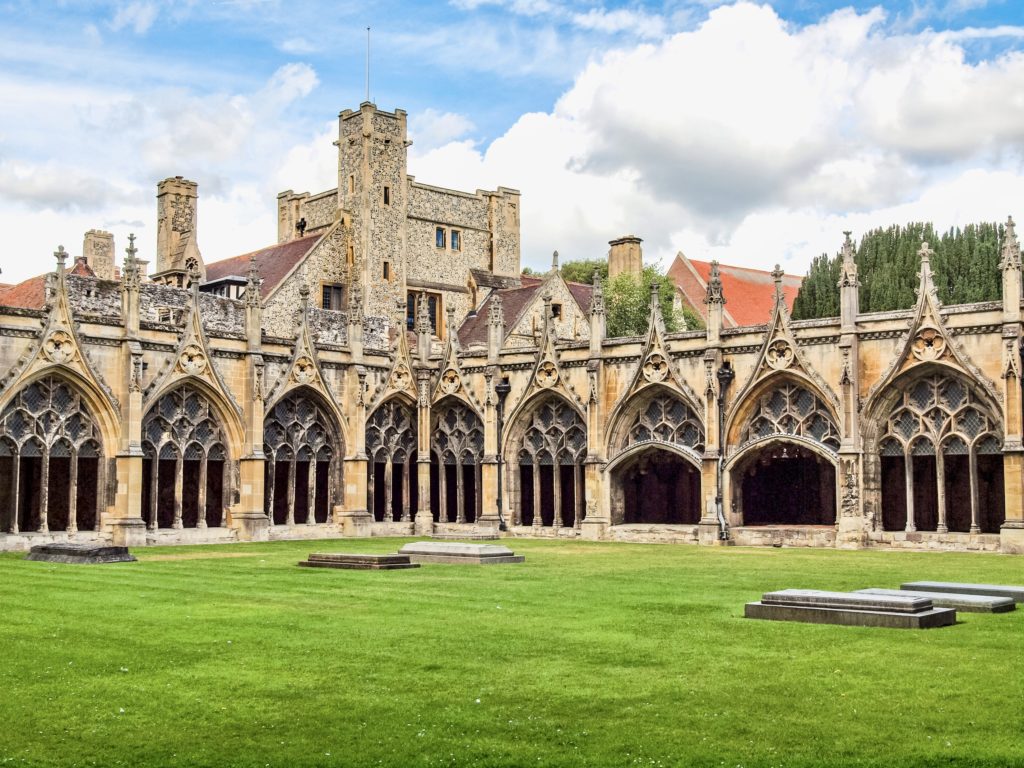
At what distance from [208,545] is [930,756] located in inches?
1046

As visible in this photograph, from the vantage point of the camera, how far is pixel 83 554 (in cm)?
2453

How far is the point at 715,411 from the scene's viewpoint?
1346 inches

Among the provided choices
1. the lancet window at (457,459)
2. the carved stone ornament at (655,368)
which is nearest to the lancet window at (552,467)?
the lancet window at (457,459)

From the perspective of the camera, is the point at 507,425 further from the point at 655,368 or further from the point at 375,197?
the point at 375,197

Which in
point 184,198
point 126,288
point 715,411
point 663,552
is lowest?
point 663,552

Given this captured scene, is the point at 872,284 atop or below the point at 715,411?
atop

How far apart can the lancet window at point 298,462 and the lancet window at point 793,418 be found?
13046 mm

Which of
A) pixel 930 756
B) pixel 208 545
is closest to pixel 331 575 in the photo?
pixel 208 545

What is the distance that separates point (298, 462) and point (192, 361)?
5.08 meters

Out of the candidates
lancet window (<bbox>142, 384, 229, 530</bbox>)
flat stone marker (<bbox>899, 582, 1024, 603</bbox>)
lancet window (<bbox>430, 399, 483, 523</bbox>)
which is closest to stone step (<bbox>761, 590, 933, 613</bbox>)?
flat stone marker (<bbox>899, 582, 1024, 603</bbox>)

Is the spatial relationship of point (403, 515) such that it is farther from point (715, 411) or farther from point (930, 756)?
point (930, 756)

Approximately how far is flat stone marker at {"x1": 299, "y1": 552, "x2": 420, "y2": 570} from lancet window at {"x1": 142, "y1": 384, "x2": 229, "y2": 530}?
467 inches

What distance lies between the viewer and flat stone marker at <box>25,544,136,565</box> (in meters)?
24.5

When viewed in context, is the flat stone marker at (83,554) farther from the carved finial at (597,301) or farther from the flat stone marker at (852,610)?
the carved finial at (597,301)
